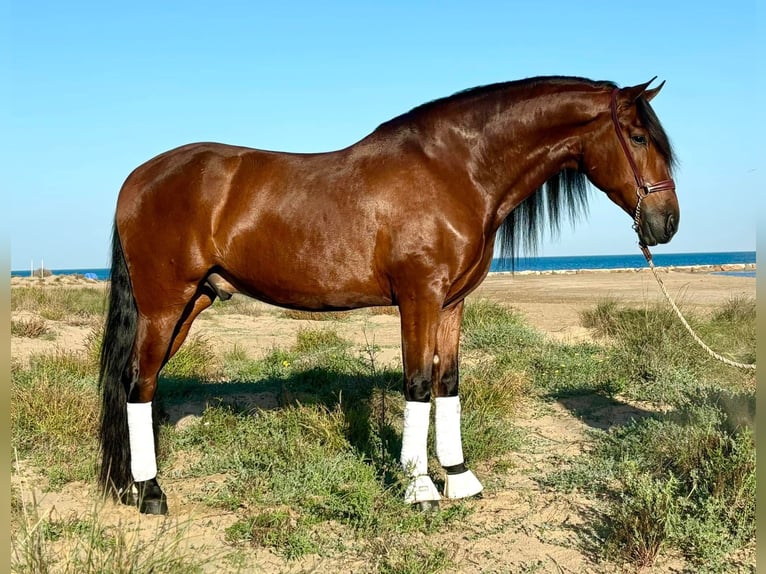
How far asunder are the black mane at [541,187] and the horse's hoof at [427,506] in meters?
1.75

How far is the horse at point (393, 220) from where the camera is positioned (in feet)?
12.0

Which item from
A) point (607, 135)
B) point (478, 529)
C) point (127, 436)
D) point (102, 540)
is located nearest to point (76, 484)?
point (127, 436)

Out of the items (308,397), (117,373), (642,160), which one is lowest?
(308,397)

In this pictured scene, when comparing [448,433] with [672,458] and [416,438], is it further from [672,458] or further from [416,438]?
[672,458]

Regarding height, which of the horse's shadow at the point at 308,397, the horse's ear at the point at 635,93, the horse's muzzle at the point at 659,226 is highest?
the horse's ear at the point at 635,93

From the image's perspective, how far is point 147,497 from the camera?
3854mm

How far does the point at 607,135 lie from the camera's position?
3.67 metres

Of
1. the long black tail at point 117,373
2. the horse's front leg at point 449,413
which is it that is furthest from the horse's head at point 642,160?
the long black tail at point 117,373

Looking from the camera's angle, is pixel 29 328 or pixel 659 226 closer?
pixel 659 226

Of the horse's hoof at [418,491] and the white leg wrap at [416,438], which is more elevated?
the white leg wrap at [416,438]

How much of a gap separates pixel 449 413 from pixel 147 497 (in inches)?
77.7

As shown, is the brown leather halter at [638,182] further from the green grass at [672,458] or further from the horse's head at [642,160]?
the green grass at [672,458]

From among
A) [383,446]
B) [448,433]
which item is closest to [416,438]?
[448,433]

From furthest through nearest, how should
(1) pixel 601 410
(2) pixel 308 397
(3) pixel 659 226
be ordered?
(2) pixel 308 397 < (1) pixel 601 410 < (3) pixel 659 226
